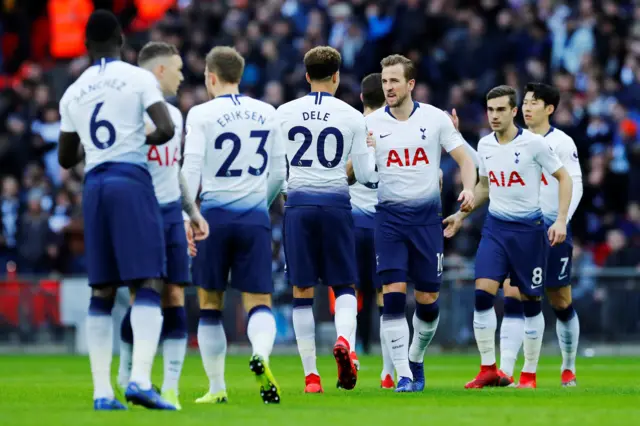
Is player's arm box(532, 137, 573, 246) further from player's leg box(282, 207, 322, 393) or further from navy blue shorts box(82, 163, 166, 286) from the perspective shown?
navy blue shorts box(82, 163, 166, 286)

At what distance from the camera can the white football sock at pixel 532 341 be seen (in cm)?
1515

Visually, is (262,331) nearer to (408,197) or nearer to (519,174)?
(408,197)

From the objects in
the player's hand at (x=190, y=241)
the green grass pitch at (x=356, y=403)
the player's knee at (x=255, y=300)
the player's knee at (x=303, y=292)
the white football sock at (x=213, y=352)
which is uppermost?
the player's hand at (x=190, y=241)

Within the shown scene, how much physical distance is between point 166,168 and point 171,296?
38.9 inches

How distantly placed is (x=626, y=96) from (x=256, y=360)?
16.2 metres

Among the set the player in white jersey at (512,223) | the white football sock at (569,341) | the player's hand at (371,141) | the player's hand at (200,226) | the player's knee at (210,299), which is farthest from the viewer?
the white football sock at (569,341)

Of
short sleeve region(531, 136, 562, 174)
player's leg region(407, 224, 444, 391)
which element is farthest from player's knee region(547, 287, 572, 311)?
player's leg region(407, 224, 444, 391)

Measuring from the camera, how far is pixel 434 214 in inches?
560

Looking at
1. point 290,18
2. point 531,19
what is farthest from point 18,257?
point 531,19

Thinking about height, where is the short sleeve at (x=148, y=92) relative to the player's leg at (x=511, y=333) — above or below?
above

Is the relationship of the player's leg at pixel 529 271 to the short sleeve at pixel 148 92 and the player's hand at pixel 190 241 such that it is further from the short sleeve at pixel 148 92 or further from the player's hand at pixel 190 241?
the short sleeve at pixel 148 92

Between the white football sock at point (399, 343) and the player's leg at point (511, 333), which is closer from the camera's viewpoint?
the white football sock at point (399, 343)

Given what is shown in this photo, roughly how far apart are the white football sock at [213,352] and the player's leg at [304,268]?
163cm

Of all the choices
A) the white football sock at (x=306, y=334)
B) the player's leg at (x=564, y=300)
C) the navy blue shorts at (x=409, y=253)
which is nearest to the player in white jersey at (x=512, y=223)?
the player's leg at (x=564, y=300)
